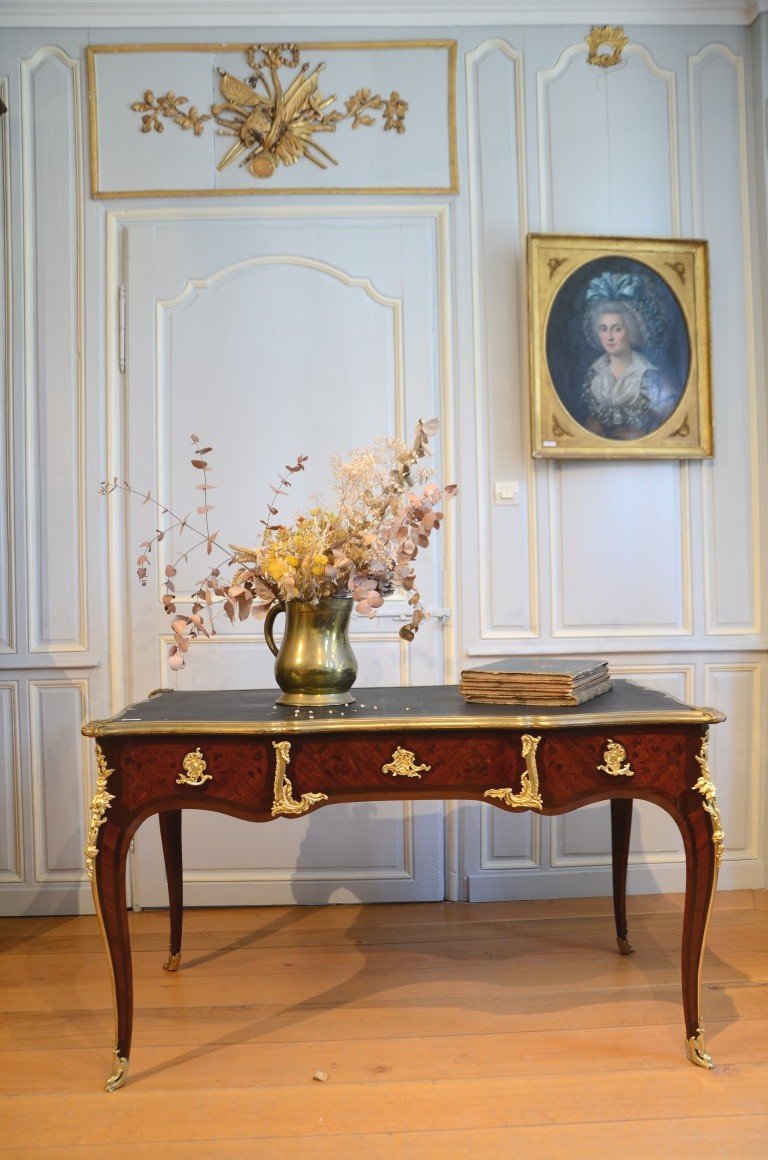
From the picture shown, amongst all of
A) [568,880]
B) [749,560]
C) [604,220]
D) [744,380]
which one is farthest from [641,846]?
[604,220]

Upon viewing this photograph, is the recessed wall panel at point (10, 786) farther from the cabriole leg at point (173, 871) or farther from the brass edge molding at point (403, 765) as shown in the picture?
the brass edge molding at point (403, 765)

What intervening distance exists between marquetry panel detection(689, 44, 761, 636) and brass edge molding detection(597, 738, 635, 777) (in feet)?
5.41

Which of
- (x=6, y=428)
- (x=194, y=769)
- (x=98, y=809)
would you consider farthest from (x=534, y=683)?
(x=6, y=428)

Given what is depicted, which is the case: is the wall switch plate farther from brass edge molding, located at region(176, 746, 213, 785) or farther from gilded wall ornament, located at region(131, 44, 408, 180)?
brass edge molding, located at region(176, 746, 213, 785)

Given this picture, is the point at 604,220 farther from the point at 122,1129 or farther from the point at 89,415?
the point at 122,1129

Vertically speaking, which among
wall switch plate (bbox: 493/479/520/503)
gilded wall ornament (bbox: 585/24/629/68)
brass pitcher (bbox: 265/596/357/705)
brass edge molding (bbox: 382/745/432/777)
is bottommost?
brass edge molding (bbox: 382/745/432/777)

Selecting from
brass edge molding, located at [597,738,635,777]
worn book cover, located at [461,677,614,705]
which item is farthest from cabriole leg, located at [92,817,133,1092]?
brass edge molding, located at [597,738,635,777]

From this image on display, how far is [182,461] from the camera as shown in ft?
12.1

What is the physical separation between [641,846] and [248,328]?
8.70 ft

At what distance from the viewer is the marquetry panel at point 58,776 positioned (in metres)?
3.66

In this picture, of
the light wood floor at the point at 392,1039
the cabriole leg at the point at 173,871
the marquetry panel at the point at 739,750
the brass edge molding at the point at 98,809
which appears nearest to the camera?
the light wood floor at the point at 392,1039

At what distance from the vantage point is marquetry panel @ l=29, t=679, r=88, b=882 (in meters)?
3.66

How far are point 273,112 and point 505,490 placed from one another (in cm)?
179

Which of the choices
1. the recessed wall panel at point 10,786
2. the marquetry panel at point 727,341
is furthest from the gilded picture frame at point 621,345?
the recessed wall panel at point 10,786
